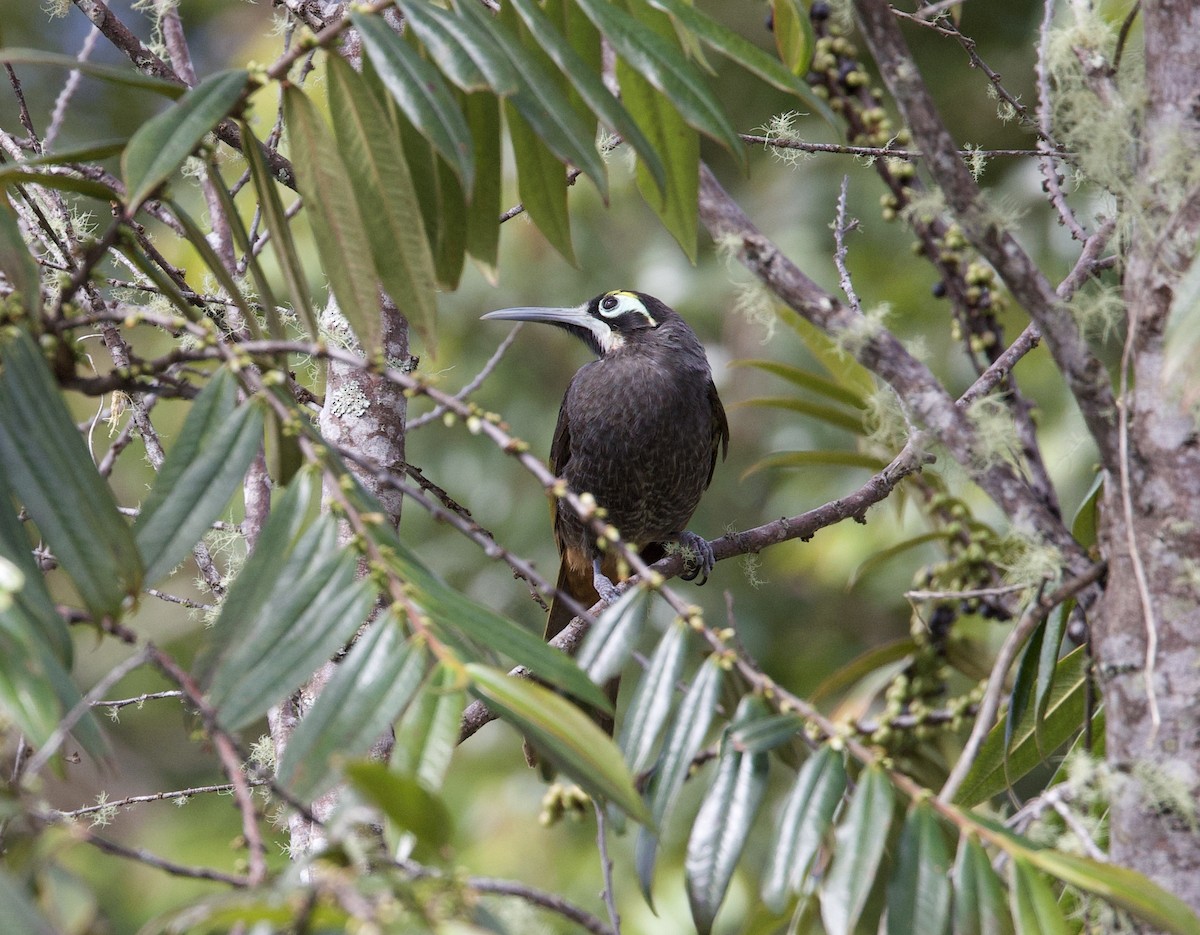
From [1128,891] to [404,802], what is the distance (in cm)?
74

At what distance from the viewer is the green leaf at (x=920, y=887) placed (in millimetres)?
1271

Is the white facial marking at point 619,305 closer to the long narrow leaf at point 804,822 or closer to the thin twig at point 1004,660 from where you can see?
the thin twig at point 1004,660

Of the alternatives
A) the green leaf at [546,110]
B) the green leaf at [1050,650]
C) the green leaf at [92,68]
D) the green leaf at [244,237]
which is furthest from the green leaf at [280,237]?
the green leaf at [1050,650]

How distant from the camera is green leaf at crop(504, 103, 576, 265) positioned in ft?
6.11

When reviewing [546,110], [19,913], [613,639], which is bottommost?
[613,639]

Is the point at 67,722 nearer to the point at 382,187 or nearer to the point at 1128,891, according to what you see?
the point at 382,187

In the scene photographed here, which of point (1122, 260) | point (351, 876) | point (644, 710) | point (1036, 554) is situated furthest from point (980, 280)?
point (351, 876)

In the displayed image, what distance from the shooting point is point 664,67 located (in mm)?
1591

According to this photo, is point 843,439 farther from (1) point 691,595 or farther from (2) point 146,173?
(2) point 146,173

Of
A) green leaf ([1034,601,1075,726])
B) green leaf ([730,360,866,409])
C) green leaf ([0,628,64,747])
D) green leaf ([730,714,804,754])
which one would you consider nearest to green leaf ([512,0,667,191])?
green leaf ([730,714,804,754])

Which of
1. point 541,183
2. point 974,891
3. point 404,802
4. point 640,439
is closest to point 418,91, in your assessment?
point 541,183

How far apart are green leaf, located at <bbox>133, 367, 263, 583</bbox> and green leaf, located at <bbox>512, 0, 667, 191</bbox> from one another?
563 millimetres

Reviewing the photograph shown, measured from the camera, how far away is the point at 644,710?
141 cm

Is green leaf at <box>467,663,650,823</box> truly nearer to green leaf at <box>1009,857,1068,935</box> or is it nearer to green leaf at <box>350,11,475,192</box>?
green leaf at <box>1009,857,1068,935</box>
